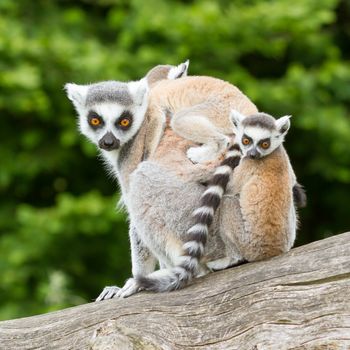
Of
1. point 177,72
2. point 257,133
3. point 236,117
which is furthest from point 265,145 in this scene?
point 177,72

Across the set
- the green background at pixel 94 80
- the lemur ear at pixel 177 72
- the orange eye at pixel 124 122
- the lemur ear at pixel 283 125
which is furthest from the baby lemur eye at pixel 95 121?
the green background at pixel 94 80

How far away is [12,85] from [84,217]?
1.83m

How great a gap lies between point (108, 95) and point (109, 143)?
0.50 meters

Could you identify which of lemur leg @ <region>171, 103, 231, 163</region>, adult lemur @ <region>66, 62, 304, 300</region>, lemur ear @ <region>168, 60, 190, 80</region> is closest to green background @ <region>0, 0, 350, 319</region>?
lemur ear @ <region>168, 60, 190, 80</region>

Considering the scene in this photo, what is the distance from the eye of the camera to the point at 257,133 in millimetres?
5875

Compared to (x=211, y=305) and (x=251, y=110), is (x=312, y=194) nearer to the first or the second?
(x=251, y=110)

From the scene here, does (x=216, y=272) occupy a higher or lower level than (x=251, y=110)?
lower

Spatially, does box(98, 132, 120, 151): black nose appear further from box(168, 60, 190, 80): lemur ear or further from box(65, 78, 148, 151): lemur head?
box(168, 60, 190, 80): lemur ear

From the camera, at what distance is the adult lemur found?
5949 mm

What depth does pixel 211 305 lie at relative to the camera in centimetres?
544

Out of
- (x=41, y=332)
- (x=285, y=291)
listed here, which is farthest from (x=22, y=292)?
(x=285, y=291)

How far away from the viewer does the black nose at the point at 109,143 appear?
649 cm

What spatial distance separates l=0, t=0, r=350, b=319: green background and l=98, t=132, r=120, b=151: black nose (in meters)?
3.66

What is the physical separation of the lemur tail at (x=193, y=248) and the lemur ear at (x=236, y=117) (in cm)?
45
